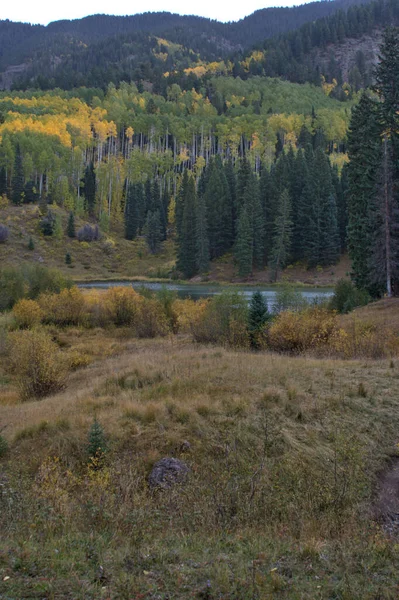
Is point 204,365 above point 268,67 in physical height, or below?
below

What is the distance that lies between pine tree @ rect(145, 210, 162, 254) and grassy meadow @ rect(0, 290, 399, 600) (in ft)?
230

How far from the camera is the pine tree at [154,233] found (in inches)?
3388

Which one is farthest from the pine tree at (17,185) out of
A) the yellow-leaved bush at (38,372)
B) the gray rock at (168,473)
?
the gray rock at (168,473)

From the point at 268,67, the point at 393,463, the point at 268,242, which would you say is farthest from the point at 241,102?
the point at 393,463

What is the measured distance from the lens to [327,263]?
65812mm

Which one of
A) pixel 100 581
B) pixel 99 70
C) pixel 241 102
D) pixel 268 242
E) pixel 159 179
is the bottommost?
pixel 100 581

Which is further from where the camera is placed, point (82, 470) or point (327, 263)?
point (327, 263)

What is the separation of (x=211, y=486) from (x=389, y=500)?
327cm

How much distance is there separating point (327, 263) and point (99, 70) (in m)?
150

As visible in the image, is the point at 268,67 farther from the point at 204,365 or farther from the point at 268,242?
the point at 204,365

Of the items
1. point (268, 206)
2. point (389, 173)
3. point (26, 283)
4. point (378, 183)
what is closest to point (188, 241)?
point (268, 206)

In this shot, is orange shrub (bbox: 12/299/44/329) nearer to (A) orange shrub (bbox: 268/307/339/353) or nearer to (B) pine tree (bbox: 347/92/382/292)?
(A) orange shrub (bbox: 268/307/339/353)

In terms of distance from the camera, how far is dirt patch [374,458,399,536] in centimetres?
682

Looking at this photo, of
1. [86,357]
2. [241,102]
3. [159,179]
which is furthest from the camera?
[241,102]
